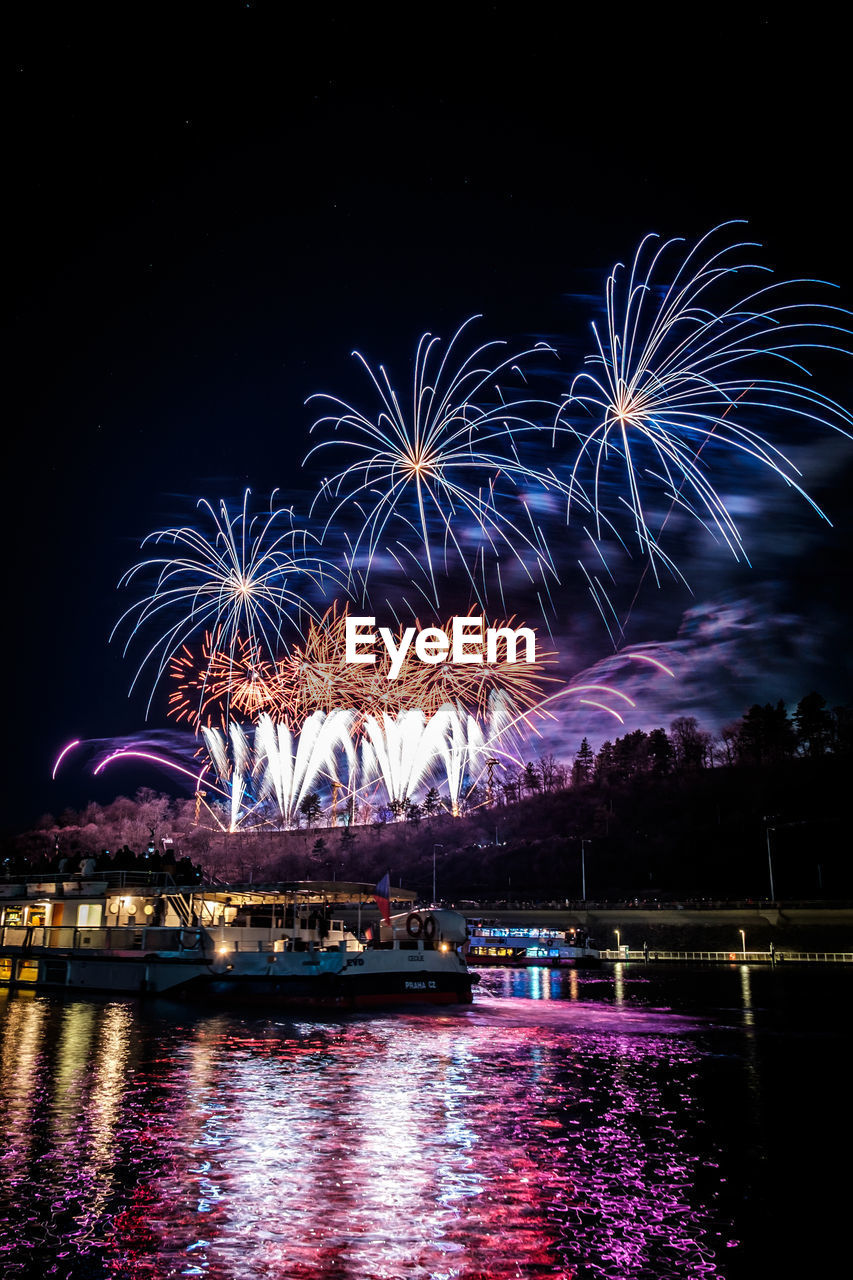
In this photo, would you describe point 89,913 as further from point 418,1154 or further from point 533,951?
point 418,1154

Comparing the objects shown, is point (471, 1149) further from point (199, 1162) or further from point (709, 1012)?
point (709, 1012)

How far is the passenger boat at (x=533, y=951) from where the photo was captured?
11994 cm

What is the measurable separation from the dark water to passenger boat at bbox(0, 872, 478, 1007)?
12.1 metres

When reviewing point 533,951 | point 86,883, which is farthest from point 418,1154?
point 533,951

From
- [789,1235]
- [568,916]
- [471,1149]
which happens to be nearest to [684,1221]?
[789,1235]

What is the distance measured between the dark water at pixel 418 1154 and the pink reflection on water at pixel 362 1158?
0.08 m

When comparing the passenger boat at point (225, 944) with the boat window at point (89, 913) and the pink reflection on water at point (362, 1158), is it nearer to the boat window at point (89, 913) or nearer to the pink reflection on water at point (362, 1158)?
the boat window at point (89, 913)

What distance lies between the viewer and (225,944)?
231 ft

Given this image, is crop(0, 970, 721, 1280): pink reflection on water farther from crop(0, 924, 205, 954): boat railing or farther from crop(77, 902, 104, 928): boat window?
crop(77, 902, 104, 928): boat window

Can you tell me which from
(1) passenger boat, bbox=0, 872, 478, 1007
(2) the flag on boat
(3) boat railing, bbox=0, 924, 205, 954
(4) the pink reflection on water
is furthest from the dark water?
A: (3) boat railing, bbox=0, 924, 205, 954

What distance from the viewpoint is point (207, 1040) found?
4538 cm

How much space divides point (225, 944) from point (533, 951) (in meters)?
61.1

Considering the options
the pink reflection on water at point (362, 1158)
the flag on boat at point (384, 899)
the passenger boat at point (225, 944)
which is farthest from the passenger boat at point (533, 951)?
the pink reflection on water at point (362, 1158)

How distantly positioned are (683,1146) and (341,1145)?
856 cm
